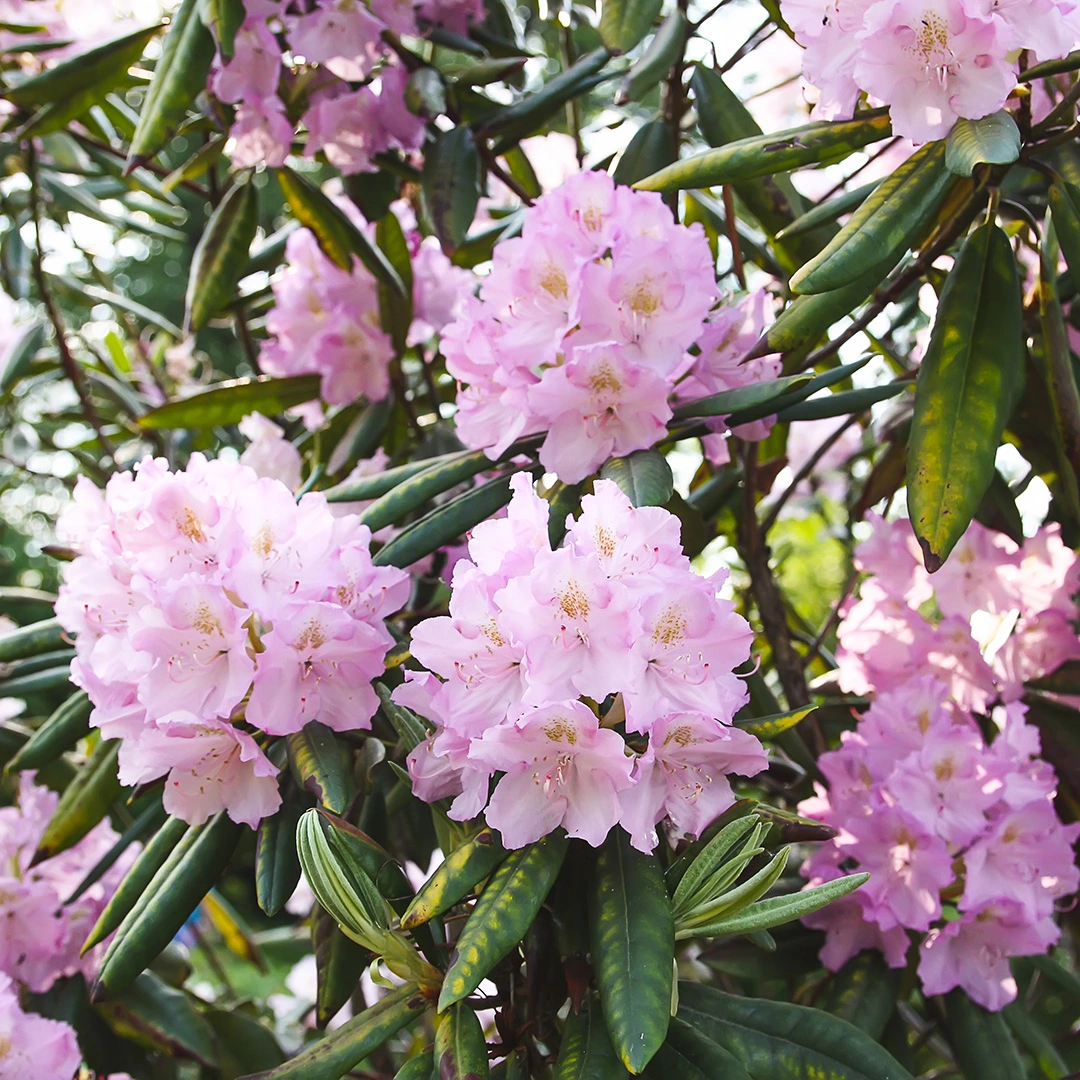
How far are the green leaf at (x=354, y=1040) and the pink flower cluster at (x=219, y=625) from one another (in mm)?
183

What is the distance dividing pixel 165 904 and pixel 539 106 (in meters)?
0.90

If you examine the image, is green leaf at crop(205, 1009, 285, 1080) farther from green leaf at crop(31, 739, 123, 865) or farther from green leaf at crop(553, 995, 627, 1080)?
green leaf at crop(553, 995, 627, 1080)

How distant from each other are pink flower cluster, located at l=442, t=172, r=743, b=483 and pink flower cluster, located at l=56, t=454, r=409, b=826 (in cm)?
17

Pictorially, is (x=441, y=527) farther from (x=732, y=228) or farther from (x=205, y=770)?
(x=732, y=228)

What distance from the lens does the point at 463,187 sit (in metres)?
1.25

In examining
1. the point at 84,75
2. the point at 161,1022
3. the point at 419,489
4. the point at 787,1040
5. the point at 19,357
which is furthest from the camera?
the point at 19,357

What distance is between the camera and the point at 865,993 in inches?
41.4

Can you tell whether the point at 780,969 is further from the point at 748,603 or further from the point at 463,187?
the point at 463,187

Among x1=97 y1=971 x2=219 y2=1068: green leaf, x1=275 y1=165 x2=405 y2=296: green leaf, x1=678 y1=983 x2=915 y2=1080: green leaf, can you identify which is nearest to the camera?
x1=678 y1=983 x2=915 y2=1080: green leaf

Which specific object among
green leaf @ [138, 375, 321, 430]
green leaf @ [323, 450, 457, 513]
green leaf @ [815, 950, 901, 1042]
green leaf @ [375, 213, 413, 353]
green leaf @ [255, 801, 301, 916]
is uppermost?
green leaf @ [375, 213, 413, 353]

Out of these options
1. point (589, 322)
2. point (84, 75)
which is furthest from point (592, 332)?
point (84, 75)

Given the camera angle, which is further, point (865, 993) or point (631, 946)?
point (865, 993)

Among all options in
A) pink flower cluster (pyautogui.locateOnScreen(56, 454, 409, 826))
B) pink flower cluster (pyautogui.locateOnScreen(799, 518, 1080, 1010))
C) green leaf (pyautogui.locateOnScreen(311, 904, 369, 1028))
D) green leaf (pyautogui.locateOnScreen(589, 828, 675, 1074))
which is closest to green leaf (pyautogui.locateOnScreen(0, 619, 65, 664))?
pink flower cluster (pyautogui.locateOnScreen(56, 454, 409, 826))

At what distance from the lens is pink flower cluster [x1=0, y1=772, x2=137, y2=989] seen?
1220 mm
